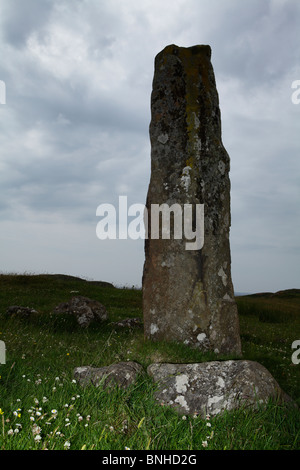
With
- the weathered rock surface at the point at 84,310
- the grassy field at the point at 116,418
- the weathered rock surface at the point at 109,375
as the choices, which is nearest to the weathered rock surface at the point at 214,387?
the grassy field at the point at 116,418

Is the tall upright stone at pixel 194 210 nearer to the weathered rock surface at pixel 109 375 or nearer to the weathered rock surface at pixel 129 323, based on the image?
the weathered rock surface at pixel 109 375

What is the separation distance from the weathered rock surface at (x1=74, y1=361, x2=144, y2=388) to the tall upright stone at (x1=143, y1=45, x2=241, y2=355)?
9.56 feet

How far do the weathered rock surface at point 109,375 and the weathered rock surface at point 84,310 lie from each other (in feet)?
27.3

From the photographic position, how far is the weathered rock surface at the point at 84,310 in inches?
575

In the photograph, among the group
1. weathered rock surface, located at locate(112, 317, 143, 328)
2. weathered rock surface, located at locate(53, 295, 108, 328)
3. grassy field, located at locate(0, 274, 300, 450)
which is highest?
weathered rock surface, located at locate(53, 295, 108, 328)

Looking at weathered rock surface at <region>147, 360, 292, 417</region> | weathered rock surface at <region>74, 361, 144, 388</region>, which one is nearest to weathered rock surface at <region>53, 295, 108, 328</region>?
weathered rock surface at <region>74, 361, 144, 388</region>

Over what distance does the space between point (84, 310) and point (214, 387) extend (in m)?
9.66

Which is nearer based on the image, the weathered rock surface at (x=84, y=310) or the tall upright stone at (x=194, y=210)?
the tall upright stone at (x=194, y=210)

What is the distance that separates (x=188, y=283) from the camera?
9.09 meters

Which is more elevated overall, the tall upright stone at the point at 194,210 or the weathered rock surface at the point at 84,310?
the tall upright stone at the point at 194,210

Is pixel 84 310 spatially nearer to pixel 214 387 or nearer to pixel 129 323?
A: pixel 129 323

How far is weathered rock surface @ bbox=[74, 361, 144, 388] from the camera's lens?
5789mm

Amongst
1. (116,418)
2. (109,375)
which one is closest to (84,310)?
(109,375)

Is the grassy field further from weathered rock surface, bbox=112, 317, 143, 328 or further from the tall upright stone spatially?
weathered rock surface, bbox=112, 317, 143, 328
